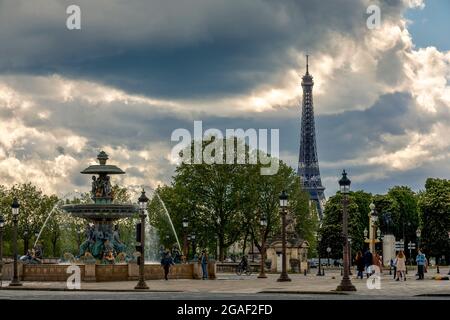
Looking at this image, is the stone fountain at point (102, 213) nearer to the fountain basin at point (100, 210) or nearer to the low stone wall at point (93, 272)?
the fountain basin at point (100, 210)

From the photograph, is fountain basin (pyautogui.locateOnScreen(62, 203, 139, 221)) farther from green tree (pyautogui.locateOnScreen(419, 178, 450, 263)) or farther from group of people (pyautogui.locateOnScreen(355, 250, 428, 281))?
green tree (pyautogui.locateOnScreen(419, 178, 450, 263))

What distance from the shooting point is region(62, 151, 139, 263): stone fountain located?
62281 mm

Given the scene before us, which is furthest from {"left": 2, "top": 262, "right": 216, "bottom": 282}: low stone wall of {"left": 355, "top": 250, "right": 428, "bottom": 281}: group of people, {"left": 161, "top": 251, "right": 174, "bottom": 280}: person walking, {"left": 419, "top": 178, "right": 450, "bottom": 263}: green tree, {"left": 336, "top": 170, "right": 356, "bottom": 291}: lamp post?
{"left": 419, "top": 178, "right": 450, "bottom": 263}: green tree

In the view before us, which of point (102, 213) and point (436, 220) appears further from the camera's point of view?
point (436, 220)

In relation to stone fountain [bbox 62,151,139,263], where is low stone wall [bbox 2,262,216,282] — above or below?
below

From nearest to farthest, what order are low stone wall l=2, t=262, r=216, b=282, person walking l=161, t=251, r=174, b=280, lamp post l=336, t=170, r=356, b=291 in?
lamp post l=336, t=170, r=356, b=291 → low stone wall l=2, t=262, r=216, b=282 → person walking l=161, t=251, r=174, b=280

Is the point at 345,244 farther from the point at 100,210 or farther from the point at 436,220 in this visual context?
the point at 436,220

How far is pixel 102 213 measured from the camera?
6250 cm

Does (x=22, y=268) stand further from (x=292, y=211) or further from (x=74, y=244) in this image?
(x=74, y=244)

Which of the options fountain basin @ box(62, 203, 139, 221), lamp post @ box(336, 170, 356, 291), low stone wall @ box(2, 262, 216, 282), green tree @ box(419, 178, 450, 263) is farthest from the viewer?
green tree @ box(419, 178, 450, 263)

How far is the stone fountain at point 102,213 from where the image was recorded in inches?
2452

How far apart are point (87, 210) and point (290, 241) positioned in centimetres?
3229

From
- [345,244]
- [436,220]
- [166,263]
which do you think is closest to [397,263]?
[345,244]
